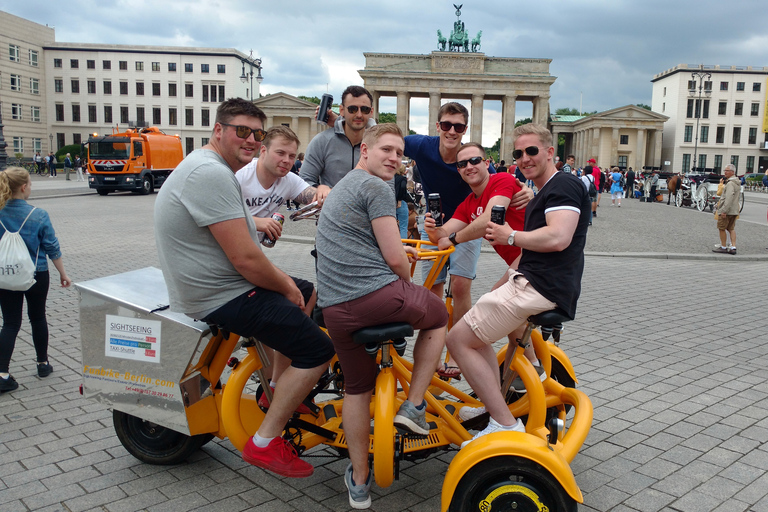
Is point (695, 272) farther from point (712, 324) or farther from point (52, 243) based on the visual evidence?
point (52, 243)

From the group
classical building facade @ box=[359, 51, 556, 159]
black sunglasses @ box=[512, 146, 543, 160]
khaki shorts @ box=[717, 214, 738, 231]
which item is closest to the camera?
black sunglasses @ box=[512, 146, 543, 160]

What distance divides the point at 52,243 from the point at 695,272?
34.2 ft

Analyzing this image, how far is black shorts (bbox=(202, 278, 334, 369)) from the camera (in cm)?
300

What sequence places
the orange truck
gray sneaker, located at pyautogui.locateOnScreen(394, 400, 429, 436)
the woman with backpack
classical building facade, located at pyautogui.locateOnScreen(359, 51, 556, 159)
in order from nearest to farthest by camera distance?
gray sneaker, located at pyautogui.locateOnScreen(394, 400, 429, 436) → the woman with backpack → the orange truck → classical building facade, located at pyautogui.locateOnScreen(359, 51, 556, 159)

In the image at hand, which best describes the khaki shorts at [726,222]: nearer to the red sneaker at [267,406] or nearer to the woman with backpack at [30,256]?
the red sneaker at [267,406]

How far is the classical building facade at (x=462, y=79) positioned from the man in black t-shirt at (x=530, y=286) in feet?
242

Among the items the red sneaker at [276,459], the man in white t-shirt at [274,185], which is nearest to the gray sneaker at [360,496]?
the red sneaker at [276,459]

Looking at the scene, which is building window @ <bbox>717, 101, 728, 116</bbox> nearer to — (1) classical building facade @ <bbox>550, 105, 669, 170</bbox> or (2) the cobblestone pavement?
(1) classical building facade @ <bbox>550, 105, 669, 170</bbox>

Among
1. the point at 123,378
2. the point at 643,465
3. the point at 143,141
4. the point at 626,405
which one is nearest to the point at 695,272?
the point at 626,405

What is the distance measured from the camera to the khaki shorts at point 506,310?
3094 mm

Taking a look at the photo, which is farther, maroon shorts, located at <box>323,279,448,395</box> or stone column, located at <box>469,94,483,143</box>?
stone column, located at <box>469,94,483,143</box>

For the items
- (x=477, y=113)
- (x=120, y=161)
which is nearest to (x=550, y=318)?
(x=120, y=161)

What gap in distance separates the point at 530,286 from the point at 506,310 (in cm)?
18

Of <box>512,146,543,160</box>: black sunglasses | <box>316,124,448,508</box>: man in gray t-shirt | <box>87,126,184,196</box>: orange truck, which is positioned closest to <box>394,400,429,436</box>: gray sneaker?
<box>316,124,448,508</box>: man in gray t-shirt
